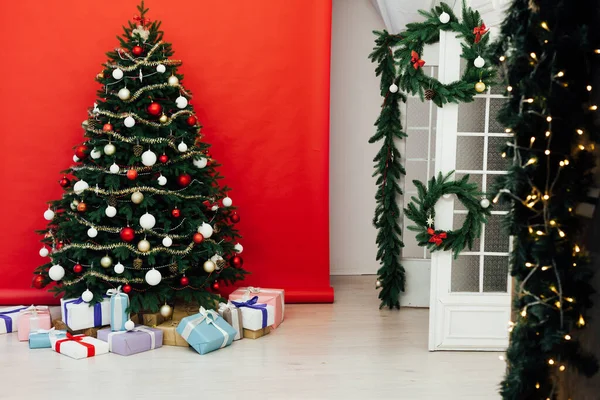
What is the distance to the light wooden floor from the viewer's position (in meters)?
3.32

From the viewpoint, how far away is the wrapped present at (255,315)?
428 centimetres

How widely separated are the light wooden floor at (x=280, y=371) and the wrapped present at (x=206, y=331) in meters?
0.06

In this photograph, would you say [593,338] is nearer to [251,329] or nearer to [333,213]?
[251,329]

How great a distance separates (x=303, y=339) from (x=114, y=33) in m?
2.73

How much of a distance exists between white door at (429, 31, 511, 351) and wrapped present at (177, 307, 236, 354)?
4.16 feet

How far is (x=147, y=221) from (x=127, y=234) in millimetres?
155

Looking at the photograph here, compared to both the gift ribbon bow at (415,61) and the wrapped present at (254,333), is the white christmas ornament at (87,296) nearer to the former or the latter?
the wrapped present at (254,333)

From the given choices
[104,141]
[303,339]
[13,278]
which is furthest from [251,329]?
[13,278]

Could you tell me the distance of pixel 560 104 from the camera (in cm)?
217

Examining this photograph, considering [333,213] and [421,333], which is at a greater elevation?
[333,213]

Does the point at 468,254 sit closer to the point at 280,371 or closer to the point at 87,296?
the point at 280,371

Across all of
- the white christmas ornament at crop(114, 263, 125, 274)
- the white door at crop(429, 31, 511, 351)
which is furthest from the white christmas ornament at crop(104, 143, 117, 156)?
the white door at crop(429, 31, 511, 351)

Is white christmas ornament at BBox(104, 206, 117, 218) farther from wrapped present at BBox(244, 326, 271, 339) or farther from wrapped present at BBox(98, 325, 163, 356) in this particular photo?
wrapped present at BBox(244, 326, 271, 339)

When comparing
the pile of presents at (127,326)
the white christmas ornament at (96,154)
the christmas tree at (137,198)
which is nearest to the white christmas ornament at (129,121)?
the christmas tree at (137,198)
